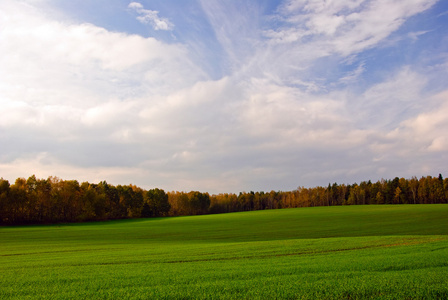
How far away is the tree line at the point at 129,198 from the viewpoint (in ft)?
304

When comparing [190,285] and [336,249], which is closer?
[190,285]

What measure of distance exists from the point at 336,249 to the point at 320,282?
13.4 meters

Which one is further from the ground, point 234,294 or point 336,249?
point 234,294

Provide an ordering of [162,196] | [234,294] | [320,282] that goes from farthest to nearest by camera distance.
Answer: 1. [162,196]
2. [320,282]
3. [234,294]

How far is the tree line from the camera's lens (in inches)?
3644

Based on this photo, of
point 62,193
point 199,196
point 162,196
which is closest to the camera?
point 62,193

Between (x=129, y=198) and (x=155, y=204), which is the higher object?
(x=129, y=198)

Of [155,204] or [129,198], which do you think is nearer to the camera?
[129,198]

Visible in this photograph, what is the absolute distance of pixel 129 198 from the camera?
126m

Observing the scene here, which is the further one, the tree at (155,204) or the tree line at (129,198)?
the tree at (155,204)

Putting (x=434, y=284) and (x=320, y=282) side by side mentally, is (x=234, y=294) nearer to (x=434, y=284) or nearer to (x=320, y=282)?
(x=320, y=282)

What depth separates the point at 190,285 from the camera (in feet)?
35.1

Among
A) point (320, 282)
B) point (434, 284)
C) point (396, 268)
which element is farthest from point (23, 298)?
point (396, 268)

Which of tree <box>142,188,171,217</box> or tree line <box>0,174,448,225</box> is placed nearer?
tree line <box>0,174,448,225</box>
